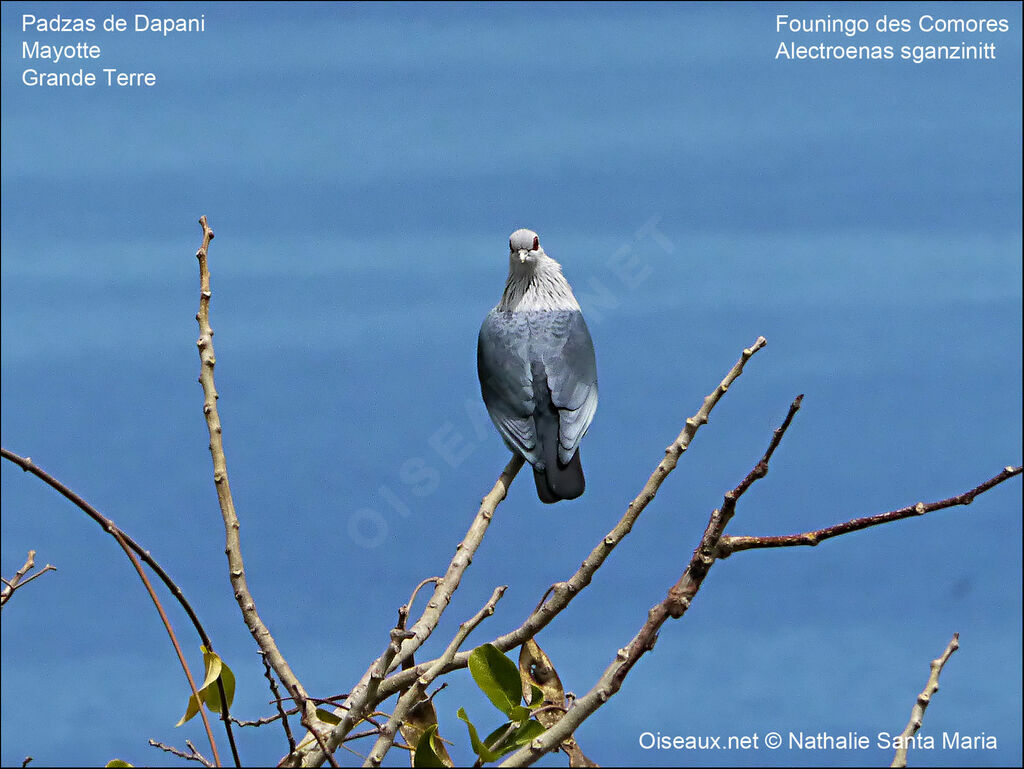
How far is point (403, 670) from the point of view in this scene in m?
1.76

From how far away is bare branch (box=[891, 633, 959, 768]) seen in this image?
4.31ft

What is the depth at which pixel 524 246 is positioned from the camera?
92.9 inches

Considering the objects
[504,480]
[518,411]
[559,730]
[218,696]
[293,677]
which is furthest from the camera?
[518,411]

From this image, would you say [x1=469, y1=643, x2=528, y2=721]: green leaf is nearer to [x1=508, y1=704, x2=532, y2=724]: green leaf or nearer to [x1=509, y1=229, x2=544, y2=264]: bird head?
[x1=508, y1=704, x2=532, y2=724]: green leaf

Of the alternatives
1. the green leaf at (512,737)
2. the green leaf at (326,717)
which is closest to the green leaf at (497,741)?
the green leaf at (512,737)

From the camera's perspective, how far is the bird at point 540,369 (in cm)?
216

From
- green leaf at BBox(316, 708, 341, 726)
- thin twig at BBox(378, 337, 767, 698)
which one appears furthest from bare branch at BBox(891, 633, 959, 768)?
green leaf at BBox(316, 708, 341, 726)

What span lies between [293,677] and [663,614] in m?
0.62

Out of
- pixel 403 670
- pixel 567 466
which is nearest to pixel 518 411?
pixel 567 466

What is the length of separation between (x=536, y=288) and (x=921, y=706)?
1.23 metres

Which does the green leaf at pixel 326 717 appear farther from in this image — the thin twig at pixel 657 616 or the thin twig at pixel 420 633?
the thin twig at pixel 657 616

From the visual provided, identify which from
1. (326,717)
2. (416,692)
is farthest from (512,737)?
(326,717)

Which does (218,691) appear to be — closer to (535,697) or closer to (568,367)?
(535,697)

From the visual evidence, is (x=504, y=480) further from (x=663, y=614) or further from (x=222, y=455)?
(x=663, y=614)
